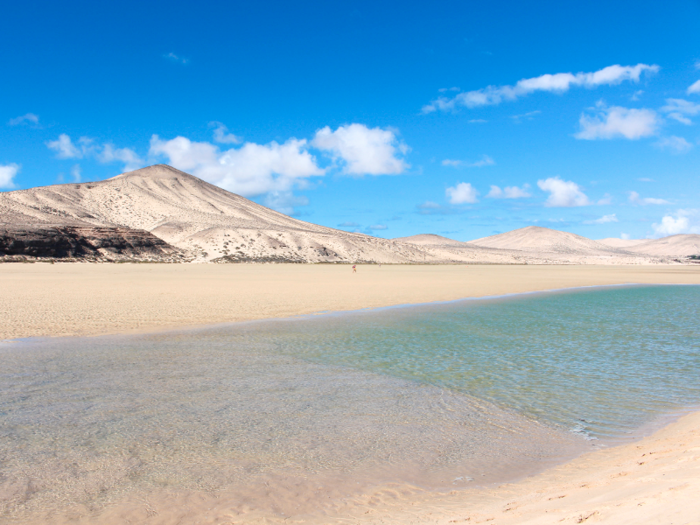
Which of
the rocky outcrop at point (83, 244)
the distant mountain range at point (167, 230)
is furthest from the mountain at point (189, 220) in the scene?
the rocky outcrop at point (83, 244)

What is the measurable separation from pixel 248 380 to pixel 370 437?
347cm

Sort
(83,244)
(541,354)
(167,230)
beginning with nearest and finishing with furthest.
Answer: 1. (541,354)
2. (83,244)
3. (167,230)

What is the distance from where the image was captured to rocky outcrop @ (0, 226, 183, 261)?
71.4 meters

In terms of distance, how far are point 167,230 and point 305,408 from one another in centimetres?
11638

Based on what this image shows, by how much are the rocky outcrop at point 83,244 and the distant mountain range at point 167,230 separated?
5.5 inches

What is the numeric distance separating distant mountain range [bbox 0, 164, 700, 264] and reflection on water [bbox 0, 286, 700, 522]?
234ft

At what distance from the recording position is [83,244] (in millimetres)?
79625

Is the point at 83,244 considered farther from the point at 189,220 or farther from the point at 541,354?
the point at 541,354

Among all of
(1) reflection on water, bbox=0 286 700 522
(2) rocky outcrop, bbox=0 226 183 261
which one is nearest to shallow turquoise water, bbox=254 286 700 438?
(1) reflection on water, bbox=0 286 700 522

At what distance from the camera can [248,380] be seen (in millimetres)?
9047

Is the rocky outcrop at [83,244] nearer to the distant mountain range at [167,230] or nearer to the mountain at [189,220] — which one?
the distant mountain range at [167,230]

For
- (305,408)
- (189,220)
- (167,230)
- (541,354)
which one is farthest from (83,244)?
(305,408)

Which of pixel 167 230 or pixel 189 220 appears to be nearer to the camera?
pixel 167 230

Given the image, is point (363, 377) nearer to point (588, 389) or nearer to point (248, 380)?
point (248, 380)
